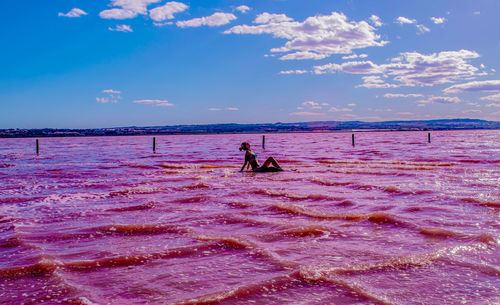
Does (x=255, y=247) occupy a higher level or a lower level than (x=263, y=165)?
lower

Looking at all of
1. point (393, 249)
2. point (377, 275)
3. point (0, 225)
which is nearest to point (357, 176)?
point (393, 249)

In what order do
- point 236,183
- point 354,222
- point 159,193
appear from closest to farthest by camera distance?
point 354,222
point 159,193
point 236,183

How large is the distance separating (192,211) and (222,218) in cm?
128

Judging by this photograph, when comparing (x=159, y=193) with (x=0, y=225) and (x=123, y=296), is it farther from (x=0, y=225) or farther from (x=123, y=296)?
(x=123, y=296)

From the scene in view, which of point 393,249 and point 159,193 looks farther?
point 159,193

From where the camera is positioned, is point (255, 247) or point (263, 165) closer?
point (255, 247)

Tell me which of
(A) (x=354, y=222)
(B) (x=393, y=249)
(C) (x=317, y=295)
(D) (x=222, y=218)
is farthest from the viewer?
(D) (x=222, y=218)

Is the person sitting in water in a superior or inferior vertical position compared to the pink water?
superior

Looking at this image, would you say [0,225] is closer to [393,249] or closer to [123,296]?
[123,296]

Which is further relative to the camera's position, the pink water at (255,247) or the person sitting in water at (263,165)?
the person sitting in water at (263,165)

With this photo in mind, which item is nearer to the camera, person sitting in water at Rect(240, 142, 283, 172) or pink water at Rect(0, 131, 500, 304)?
pink water at Rect(0, 131, 500, 304)

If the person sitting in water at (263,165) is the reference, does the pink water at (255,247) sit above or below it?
below

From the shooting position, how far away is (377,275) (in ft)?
17.3

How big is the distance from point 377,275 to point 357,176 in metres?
12.7
